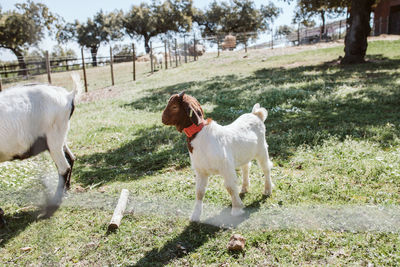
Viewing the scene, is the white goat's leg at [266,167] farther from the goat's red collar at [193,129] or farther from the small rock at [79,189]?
the small rock at [79,189]

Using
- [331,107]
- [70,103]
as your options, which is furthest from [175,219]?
[331,107]

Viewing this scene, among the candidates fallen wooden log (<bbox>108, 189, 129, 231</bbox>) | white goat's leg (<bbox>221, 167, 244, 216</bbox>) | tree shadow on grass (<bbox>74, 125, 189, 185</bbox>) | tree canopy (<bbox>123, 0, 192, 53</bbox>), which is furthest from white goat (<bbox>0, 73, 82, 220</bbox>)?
tree canopy (<bbox>123, 0, 192, 53</bbox>)

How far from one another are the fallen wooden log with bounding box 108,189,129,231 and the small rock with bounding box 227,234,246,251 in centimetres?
141

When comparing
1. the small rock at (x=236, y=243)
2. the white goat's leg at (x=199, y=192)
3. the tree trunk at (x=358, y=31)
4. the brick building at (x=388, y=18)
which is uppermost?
the brick building at (x=388, y=18)

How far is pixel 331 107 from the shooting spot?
827 centimetres

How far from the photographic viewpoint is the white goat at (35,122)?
4.16 m

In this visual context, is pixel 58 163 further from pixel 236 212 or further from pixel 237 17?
pixel 237 17

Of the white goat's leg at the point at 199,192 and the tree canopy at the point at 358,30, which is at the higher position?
the tree canopy at the point at 358,30

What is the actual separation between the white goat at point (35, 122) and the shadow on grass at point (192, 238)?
1.97 metres

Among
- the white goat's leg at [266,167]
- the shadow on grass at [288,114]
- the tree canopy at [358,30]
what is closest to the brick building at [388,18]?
the tree canopy at [358,30]

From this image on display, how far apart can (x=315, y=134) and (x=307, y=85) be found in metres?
5.47

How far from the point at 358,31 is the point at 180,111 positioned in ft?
48.8

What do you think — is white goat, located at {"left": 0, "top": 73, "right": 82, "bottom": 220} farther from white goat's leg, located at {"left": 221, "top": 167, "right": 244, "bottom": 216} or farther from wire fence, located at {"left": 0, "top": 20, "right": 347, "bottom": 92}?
wire fence, located at {"left": 0, "top": 20, "right": 347, "bottom": 92}

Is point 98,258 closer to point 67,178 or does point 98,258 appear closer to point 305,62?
point 67,178
